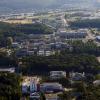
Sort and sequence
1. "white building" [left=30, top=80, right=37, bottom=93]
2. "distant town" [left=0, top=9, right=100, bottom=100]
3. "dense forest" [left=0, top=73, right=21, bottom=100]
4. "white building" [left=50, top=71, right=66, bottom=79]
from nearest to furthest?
"dense forest" [left=0, top=73, right=21, bottom=100]
"distant town" [left=0, top=9, right=100, bottom=100]
"white building" [left=30, top=80, right=37, bottom=93]
"white building" [left=50, top=71, right=66, bottom=79]

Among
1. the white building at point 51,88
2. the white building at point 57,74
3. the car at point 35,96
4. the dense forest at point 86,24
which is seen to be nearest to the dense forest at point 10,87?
the car at point 35,96

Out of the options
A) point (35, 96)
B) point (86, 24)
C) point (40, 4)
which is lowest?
point (35, 96)

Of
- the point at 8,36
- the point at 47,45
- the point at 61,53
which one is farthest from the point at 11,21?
the point at 61,53

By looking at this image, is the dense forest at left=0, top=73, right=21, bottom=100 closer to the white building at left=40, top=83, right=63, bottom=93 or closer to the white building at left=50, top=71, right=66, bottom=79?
the white building at left=40, top=83, right=63, bottom=93

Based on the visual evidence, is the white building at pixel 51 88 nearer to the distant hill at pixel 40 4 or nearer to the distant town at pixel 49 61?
the distant town at pixel 49 61

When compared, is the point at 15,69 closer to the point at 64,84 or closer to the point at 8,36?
the point at 64,84

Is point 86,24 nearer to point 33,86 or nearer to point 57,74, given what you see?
point 57,74

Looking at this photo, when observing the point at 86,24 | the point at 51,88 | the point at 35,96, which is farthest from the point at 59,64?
the point at 86,24

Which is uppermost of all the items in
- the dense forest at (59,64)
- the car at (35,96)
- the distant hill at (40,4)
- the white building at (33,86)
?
the distant hill at (40,4)

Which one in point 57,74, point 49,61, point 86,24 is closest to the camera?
point 57,74

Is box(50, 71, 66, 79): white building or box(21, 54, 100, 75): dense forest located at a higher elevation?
box(21, 54, 100, 75): dense forest

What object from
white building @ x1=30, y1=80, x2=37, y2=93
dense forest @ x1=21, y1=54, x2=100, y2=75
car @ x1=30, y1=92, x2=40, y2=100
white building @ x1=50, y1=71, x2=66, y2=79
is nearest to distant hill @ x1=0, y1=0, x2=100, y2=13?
dense forest @ x1=21, y1=54, x2=100, y2=75

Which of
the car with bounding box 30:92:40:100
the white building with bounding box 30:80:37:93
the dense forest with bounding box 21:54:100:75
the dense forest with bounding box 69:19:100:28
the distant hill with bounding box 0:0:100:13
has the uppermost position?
the distant hill with bounding box 0:0:100:13
